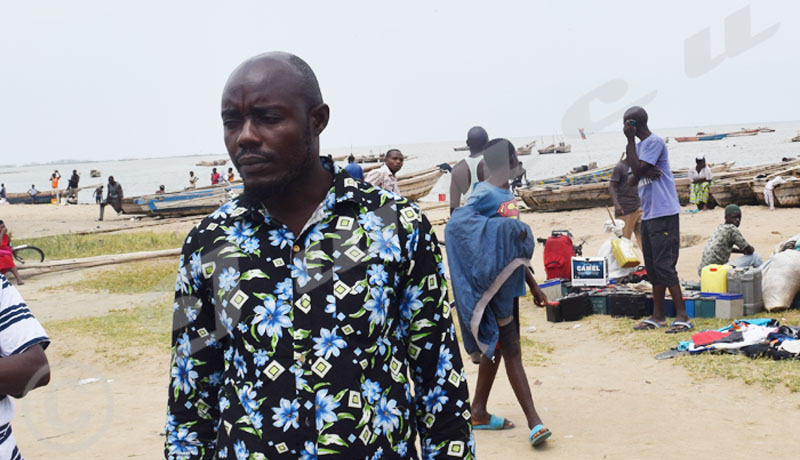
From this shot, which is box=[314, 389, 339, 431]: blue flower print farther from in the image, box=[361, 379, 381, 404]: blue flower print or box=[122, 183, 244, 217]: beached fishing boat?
box=[122, 183, 244, 217]: beached fishing boat

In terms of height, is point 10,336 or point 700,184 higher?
point 10,336

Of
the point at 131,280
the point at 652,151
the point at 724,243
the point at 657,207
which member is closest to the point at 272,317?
the point at 657,207

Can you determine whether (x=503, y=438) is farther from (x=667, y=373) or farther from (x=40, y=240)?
(x=40, y=240)

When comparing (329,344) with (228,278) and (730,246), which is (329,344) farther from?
(730,246)

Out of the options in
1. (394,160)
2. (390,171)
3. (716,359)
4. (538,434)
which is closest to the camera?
(538,434)

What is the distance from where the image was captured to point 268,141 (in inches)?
67.6

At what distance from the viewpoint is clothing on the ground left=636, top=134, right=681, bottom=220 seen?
650 cm

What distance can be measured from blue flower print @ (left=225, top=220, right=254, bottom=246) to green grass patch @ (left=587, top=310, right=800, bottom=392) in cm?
449

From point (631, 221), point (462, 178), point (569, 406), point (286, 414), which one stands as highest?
point (462, 178)

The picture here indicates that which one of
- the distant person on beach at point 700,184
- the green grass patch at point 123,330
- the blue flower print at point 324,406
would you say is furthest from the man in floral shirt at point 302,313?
the distant person on beach at point 700,184

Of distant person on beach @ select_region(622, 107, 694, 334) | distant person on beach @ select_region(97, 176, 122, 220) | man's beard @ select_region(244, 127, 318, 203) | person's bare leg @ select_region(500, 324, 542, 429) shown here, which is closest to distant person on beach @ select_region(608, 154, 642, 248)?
distant person on beach @ select_region(622, 107, 694, 334)

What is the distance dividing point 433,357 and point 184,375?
0.61 metres

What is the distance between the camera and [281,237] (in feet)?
5.82

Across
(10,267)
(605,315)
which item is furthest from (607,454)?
(10,267)
